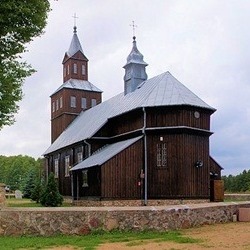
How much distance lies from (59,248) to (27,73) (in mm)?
9265

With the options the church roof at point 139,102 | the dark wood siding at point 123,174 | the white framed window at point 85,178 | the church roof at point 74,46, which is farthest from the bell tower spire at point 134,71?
the church roof at point 74,46

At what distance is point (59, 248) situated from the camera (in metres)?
12.0

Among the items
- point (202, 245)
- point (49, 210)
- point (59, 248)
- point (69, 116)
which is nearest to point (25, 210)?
point (49, 210)

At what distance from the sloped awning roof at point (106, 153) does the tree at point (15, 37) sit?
717 cm

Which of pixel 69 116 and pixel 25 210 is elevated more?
pixel 69 116

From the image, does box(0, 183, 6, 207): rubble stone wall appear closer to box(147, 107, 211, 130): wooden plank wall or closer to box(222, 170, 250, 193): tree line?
box(147, 107, 211, 130): wooden plank wall

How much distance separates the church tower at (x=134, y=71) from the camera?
32.3 m

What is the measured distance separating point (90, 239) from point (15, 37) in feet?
29.9

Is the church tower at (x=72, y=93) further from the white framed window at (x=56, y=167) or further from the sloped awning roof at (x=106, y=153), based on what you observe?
the sloped awning roof at (x=106, y=153)

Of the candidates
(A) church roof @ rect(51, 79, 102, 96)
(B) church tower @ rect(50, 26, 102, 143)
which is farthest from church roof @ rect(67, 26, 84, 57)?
(A) church roof @ rect(51, 79, 102, 96)

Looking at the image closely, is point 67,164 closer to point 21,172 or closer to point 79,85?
point 79,85

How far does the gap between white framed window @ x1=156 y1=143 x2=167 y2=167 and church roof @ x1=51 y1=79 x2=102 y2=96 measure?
18.4m

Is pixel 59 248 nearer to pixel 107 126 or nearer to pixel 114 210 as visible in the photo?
pixel 114 210

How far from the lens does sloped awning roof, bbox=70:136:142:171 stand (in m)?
25.4
